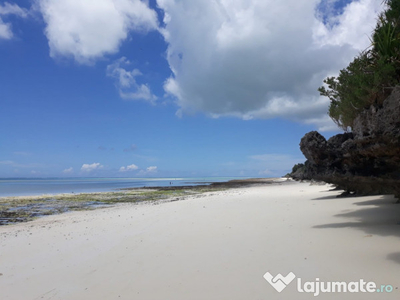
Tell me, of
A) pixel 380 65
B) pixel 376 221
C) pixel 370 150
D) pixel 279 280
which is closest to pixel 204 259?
pixel 279 280

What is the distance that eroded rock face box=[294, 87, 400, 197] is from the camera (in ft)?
22.1

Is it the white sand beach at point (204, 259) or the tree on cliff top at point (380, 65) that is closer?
the white sand beach at point (204, 259)

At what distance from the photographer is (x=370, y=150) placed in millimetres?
7887

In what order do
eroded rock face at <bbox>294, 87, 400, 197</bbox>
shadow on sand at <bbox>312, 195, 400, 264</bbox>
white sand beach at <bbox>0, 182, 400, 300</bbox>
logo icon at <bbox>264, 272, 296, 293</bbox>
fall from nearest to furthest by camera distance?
logo icon at <bbox>264, 272, 296, 293</bbox> → white sand beach at <bbox>0, 182, 400, 300</bbox> → eroded rock face at <bbox>294, 87, 400, 197</bbox> → shadow on sand at <bbox>312, 195, 400, 264</bbox>

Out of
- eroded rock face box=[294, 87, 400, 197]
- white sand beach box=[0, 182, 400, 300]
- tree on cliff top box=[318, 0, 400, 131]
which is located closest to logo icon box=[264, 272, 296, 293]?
white sand beach box=[0, 182, 400, 300]

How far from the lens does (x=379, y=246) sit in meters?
6.25

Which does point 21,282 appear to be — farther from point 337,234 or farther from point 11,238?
point 337,234

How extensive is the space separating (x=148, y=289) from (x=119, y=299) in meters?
0.54

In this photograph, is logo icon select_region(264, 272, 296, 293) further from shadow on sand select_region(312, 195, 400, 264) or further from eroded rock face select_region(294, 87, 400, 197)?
eroded rock face select_region(294, 87, 400, 197)

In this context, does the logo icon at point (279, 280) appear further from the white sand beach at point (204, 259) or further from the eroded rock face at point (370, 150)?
the eroded rock face at point (370, 150)

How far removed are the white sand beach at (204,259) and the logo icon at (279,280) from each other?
0.33 feet

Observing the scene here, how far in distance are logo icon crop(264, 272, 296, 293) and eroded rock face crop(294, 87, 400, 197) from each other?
176 inches

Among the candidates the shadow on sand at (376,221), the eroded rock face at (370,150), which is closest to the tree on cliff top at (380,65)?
the eroded rock face at (370,150)

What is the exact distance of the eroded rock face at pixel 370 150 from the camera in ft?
22.1
